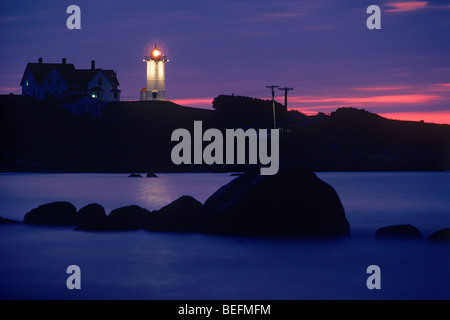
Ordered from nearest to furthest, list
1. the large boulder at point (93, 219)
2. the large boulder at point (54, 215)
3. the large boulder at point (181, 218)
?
1. the large boulder at point (181, 218)
2. the large boulder at point (93, 219)
3. the large boulder at point (54, 215)

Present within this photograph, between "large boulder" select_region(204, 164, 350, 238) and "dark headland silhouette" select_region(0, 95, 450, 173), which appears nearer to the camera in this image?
"large boulder" select_region(204, 164, 350, 238)

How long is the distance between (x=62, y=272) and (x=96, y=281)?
1.73 meters

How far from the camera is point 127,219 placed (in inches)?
845

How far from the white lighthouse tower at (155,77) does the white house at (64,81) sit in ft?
18.6

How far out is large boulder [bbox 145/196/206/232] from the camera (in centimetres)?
2021

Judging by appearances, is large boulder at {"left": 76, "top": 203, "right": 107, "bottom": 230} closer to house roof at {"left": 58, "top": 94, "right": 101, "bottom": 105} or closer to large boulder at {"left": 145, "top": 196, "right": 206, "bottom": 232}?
large boulder at {"left": 145, "top": 196, "right": 206, "bottom": 232}

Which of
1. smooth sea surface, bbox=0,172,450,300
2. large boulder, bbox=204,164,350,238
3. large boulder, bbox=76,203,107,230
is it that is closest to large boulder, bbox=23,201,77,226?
smooth sea surface, bbox=0,172,450,300

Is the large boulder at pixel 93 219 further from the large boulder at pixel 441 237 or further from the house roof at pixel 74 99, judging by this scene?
the house roof at pixel 74 99

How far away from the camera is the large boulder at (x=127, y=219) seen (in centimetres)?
2134

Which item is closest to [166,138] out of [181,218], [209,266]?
[181,218]

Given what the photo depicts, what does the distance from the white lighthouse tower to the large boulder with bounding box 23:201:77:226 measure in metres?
59.3

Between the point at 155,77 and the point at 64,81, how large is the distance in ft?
38.0

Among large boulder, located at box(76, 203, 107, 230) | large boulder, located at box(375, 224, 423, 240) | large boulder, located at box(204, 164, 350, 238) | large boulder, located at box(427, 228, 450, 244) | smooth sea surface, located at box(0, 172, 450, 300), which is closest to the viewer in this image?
smooth sea surface, located at box(0, 172, 450, 300)

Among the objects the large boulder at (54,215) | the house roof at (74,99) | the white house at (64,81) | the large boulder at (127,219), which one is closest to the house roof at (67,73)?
the white house at (64,81)
